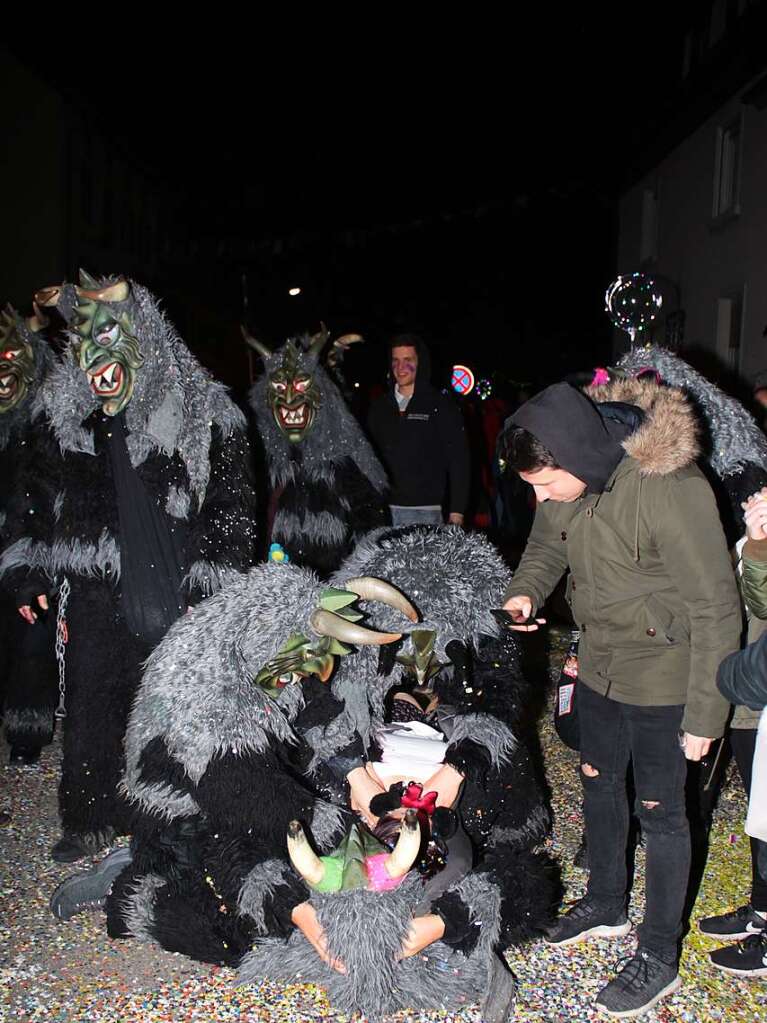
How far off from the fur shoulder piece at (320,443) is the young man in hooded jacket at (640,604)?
6.90 feet

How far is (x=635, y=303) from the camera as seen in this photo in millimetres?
4523

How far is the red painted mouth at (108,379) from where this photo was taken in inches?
122

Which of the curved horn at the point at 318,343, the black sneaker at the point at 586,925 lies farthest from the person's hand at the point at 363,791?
the curved horn at the point at 318,343

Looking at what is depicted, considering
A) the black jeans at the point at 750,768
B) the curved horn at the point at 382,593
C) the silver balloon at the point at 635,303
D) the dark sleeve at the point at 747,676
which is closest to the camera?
the dark sleeve at the point at 747,676

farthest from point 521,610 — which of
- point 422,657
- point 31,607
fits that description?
point 31,607

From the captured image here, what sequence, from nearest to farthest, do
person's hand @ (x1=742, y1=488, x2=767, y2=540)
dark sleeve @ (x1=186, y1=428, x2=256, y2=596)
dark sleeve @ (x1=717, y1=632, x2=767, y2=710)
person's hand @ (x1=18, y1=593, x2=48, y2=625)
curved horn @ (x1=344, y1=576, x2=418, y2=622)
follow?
dark sleeve @ (x1=717, y1=632, x2=767, y2=710) < person's hand @ (x1=742, y1=488, x2=767, y2=540) < curved horn @ (x1=344, y1=576, x2=418, y2=622) < dark sleeve @ (x1=186, y1=428, x2=256, y2=596) < person's hand @ (x1=18, y1=593, x2=48, y2=625)

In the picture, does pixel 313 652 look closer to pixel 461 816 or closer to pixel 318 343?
pixel 461 816

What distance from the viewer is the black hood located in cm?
226

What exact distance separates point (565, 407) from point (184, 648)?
1.20 metres

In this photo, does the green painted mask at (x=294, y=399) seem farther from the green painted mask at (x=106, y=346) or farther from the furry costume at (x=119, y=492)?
the green painted mask at (x=106, y=346)

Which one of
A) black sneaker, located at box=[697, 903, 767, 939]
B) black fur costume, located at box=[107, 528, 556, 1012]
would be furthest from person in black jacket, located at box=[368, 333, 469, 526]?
black sneaker, located at box=[697, 903, 767, 939]

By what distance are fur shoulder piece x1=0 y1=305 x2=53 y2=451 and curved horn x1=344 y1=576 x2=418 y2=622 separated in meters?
2.29

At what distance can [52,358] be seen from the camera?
4.37 m

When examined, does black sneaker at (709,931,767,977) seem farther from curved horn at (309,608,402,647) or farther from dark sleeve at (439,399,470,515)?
dark sleeve at (439,399,470,515)
